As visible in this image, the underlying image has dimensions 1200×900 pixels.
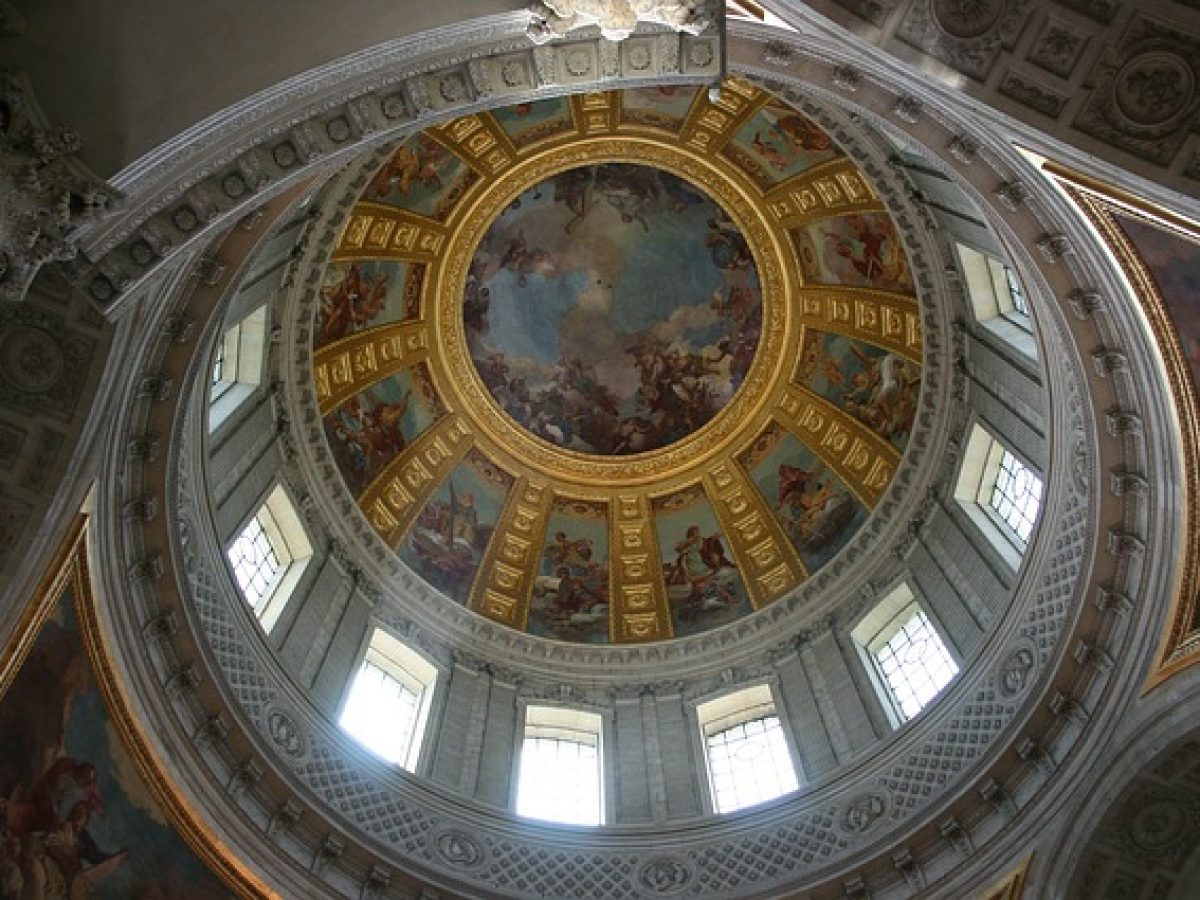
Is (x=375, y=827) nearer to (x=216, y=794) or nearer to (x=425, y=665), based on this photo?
(x=216, y=794)

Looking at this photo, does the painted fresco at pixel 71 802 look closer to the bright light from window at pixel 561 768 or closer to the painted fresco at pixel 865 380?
the bright light from window at pixel 561 768

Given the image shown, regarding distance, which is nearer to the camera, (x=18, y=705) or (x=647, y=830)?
(x=18, y=705)

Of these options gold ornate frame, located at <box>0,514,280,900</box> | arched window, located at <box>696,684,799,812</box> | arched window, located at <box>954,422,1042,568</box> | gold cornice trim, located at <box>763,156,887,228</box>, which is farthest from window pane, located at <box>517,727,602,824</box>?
gold cornice trim, located at <box>763,156,887,228</box>

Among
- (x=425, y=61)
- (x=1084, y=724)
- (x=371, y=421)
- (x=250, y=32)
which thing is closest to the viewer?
(x=250, y=32)

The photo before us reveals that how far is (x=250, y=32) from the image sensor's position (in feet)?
28.5

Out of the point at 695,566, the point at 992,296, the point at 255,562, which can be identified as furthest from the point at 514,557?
the point at 992,296

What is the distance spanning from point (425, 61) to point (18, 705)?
701 cm

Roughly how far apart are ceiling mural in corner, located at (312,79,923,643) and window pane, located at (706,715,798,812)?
301 centimetres

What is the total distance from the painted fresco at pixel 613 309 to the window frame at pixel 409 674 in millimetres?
7457

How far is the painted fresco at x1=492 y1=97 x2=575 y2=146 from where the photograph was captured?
74.2 feet

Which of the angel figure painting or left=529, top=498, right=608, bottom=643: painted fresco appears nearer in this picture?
the angel figure painting

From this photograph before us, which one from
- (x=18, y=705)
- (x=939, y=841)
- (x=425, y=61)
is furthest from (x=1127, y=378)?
(x=18, y=705)

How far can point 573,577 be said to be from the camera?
23828 millimetres

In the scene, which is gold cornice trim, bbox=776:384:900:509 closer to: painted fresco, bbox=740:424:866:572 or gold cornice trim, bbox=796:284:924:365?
painted fresco, bbox=740:424:866:572
